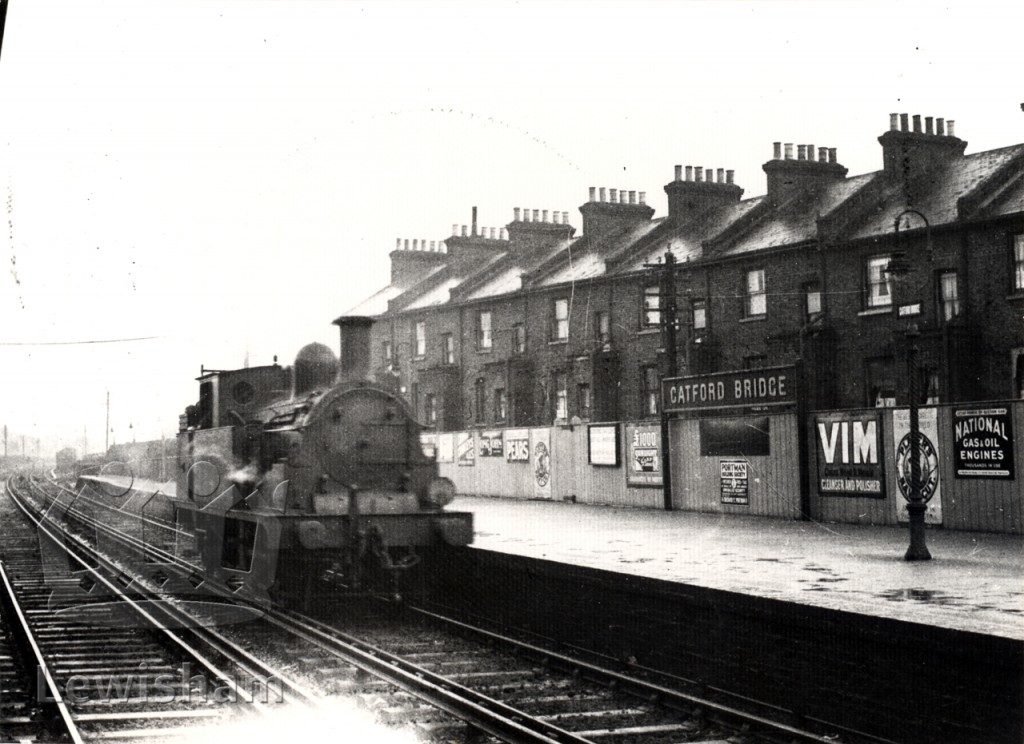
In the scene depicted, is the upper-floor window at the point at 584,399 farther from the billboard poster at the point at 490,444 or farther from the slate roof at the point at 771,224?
the billboard poster at the point at 490,444

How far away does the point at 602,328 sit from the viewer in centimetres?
3095

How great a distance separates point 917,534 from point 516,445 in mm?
14722

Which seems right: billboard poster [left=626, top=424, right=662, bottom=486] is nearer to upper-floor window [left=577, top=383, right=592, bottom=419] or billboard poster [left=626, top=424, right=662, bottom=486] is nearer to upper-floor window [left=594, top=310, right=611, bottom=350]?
upper-floor window [left=594, top=310, right=611, bottom=350]

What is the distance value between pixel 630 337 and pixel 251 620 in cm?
2009

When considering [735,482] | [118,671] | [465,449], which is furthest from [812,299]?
[118,671]

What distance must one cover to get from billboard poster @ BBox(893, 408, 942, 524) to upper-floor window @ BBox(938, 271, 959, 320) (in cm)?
944

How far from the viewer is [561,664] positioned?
8.73 metres

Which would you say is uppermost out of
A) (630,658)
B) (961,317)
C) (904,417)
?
(961,317)

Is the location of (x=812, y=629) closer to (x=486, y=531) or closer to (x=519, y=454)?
(x=486, y=531)

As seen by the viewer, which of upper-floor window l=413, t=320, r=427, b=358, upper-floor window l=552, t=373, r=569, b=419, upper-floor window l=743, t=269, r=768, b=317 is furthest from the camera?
upper-floor window l=413, t=320, r=427, b=358

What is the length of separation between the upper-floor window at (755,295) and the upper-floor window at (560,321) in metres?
6.24

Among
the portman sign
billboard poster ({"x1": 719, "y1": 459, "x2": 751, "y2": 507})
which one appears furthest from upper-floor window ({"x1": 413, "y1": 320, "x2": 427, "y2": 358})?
billboard poster ({"x1": 719, "y1": 459, "x2": 751, "y2": 507})

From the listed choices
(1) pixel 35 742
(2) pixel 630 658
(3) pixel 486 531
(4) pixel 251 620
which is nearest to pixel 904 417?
(3) pixel 486 531

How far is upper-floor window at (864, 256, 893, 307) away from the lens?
24656 mm
